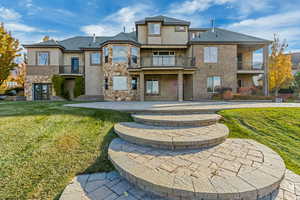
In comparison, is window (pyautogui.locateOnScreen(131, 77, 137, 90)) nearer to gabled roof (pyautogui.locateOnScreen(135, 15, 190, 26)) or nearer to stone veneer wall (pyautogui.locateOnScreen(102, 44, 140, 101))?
stone veneer wall (pyautogui.locateOnScreen(102, 44, 140, 101))

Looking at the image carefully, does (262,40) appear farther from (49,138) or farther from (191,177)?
(49,138)

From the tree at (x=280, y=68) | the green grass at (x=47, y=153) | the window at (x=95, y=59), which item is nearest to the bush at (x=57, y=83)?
the window at (x=95, y=59)

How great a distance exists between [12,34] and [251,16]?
29937 mm

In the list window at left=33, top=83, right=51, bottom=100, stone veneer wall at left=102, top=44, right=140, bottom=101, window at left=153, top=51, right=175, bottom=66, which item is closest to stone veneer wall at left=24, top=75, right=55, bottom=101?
window at left=33, top=83, right=51, bottom=100

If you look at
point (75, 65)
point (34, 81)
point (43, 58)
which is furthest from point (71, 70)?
point (34, 81)

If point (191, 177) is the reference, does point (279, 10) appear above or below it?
above

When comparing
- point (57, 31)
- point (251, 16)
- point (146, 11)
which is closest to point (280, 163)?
point (251, 16)

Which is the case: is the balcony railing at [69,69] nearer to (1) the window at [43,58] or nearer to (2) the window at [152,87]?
(1) the window at [43,58]

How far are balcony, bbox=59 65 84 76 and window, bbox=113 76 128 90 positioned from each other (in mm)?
5739

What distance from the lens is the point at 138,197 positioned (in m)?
1.96

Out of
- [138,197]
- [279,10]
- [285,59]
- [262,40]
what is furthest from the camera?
[285,59]

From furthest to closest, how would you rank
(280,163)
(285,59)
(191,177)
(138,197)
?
(285,59)
(280,163)
(191,177)
(138,197)

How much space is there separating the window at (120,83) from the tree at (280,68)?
18.8 metres

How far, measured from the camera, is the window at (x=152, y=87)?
49.3 feet
